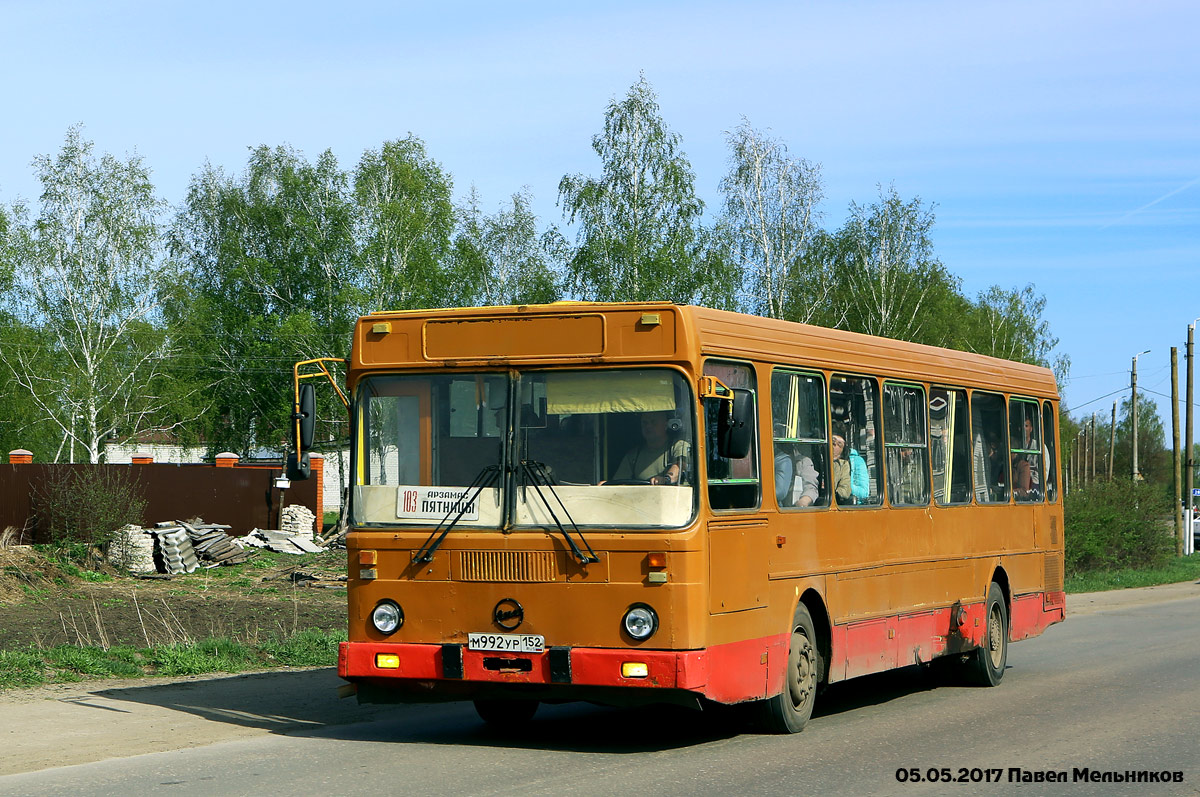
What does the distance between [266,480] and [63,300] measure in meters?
17.3

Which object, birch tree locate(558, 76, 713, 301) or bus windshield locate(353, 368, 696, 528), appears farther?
birch tree locate(558, 76, 713, 301)

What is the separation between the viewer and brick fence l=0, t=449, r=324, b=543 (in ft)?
94.7

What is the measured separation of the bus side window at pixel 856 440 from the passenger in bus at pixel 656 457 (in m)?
2.20

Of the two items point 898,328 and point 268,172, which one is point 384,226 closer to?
point 268,172

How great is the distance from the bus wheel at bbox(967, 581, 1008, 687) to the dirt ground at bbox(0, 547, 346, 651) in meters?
7.64

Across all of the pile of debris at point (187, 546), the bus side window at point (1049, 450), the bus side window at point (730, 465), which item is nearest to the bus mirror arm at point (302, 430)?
the bus side window at point (730, 465)

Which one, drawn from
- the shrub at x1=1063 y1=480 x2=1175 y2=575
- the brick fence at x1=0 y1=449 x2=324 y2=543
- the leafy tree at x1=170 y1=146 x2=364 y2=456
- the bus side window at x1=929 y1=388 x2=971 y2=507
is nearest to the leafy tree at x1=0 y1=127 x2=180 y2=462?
the leafy tree at x1=170 y1=146 x2=364 y2=456

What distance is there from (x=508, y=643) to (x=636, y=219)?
117 feet

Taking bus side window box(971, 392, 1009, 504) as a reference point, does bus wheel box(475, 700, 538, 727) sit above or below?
below

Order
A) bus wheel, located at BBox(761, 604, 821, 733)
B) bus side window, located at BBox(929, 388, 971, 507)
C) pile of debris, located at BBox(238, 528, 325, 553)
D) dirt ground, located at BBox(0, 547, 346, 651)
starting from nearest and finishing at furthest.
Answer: bus wheel, located at BBox(761, 604, 821, 733), bus side window, located at BBox(929, 388, 971, 507), dirt ground, located at BBox(0, 547, 346, 651), pile of debris, located at BBox(238, 528, 325, 553)

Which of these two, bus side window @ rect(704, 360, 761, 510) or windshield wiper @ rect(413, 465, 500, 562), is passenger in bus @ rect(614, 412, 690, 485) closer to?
bus side window @ rect(704, 360, 761, 510)

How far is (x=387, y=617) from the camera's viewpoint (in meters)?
9.15

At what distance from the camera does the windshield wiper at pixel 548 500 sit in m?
8.71

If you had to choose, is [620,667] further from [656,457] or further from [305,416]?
[305,416]
